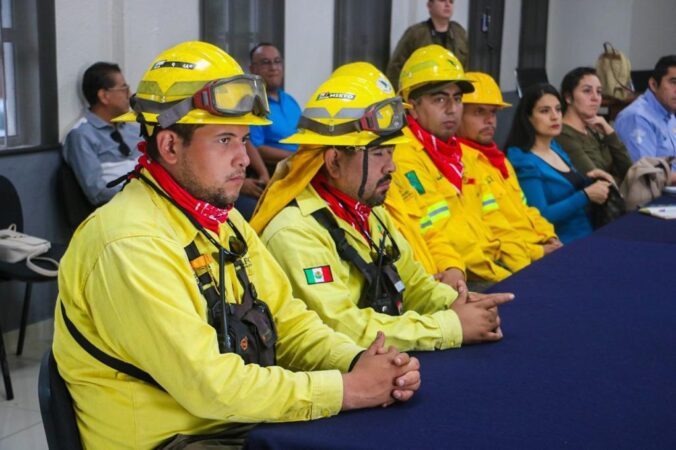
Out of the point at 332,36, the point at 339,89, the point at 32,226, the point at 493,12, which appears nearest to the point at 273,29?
the point at 332,36

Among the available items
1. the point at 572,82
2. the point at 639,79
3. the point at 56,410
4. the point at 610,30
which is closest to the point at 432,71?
the point at 572,82

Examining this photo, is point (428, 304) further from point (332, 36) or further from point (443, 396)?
point (332, 36)

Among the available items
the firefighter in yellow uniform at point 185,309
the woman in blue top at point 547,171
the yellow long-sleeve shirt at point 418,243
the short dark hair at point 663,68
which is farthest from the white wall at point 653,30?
the firefighter in yellow uniform at point 185,309

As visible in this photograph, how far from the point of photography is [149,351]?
159 cm

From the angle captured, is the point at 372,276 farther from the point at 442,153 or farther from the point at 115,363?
the point at 442,153

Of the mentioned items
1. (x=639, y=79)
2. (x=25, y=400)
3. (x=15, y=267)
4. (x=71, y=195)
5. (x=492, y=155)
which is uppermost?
(x=639, y=79)

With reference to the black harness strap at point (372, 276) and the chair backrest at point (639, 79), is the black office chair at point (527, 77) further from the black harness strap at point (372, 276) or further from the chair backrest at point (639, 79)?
the black harness strap at point (372, 276)

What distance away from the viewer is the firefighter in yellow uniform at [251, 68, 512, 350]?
7.16 feet

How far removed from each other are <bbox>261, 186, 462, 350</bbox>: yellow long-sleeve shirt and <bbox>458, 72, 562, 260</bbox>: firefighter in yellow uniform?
157 cm

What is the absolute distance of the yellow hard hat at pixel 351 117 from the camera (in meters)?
2.41

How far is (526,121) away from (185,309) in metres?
3.09

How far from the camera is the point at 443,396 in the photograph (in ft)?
5.52

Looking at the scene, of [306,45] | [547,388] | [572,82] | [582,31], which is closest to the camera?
[547,388]

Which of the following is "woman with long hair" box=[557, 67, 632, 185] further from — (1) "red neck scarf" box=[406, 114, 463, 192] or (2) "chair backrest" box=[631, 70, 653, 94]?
(2) "chair backrest" box=[631, 70, 653, 94]
